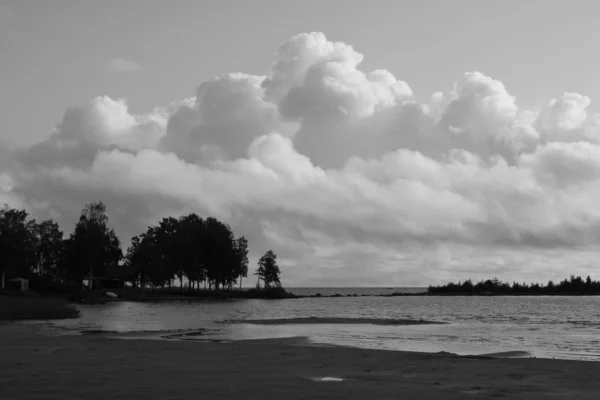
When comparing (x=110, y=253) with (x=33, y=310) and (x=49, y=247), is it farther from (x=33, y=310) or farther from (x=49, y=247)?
(x=33, y=310)

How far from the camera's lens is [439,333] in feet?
168

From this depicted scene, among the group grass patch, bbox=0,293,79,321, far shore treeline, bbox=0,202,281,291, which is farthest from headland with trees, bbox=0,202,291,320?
grass patch, bbox=0,293,79,321

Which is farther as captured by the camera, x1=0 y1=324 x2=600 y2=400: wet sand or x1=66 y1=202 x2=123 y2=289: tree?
x1=66 y1=202 x2=123 y2=289: tree

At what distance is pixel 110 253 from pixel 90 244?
20.2 ft

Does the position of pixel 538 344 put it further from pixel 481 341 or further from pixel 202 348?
pixel 202 348

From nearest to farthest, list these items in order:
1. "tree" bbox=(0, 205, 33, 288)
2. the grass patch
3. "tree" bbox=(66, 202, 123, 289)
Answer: the grass patch < "tree" bbox=(0, 205, 33, 288) < "tree" bbox=(66, 202, 123, 289)

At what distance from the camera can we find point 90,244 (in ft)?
475

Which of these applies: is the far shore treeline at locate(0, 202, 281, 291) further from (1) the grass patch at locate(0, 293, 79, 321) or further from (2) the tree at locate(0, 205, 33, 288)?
(1) the grass patch at locate(0, 293, 79, 321)

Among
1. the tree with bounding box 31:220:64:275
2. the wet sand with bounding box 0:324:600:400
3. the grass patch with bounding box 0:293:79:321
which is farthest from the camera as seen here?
the tree with bounding box 31:220:64:275

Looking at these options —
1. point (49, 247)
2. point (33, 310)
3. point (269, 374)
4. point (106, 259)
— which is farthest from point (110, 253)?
point (269, 374)

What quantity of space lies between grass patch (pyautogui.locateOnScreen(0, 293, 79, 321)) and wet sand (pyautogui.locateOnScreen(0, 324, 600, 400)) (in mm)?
32065

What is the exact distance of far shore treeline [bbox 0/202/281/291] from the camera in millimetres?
137250

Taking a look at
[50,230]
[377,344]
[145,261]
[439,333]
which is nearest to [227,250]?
[145,261]

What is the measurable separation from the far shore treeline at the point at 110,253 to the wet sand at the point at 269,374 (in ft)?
347
